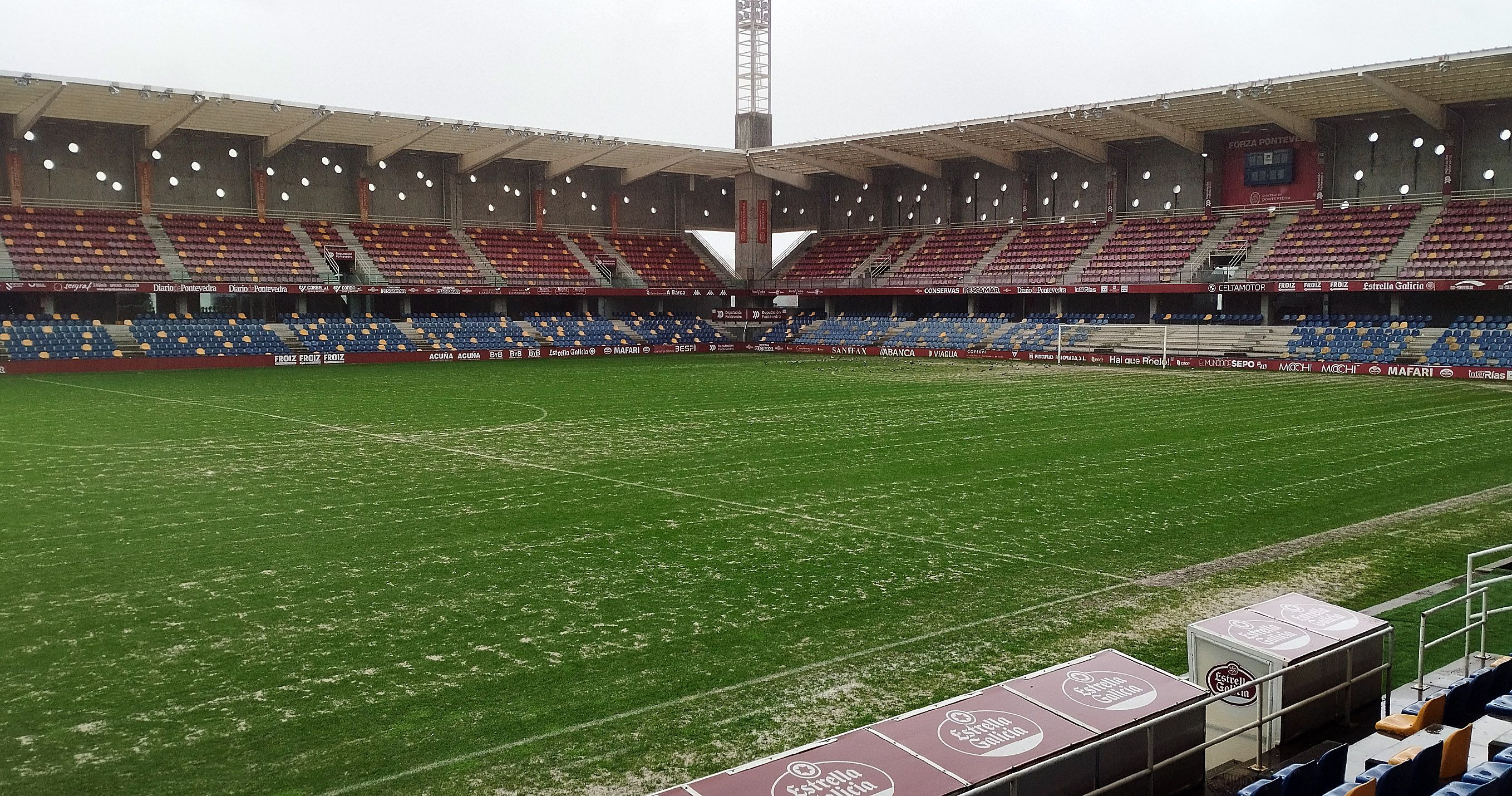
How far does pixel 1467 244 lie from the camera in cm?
3816

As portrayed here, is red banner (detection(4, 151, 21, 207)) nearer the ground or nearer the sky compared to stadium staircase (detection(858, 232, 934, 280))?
nearer the sky

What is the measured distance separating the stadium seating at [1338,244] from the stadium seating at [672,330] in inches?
1013

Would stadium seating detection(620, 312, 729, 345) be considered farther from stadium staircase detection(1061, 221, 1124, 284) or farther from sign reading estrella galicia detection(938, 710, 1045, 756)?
sign reading estrella galicia detection(938, 710, 1045, 756)

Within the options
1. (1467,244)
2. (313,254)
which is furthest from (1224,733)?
(313,254)

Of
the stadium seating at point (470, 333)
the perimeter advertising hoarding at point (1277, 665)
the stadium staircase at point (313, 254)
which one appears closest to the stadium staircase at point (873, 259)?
the stadium seating at point (470, 333)

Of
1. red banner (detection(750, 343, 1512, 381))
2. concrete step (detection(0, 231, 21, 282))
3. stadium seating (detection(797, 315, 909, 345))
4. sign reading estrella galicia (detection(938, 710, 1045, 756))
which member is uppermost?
concrete step (detection(0, 231, 21, 282))

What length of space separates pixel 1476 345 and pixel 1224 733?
35.0m

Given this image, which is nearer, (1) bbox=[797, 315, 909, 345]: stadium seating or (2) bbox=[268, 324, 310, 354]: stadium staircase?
(2) bbox=[268, 324, 310, 354]: stadium staircase

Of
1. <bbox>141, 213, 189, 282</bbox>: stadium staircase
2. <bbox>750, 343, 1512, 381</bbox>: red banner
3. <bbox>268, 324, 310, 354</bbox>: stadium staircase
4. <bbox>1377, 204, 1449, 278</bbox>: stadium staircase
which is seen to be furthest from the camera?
<bbox>268, 324, 310, 354</bbox>: stadium staircase

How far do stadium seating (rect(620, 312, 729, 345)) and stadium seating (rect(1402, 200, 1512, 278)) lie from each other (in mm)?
30721

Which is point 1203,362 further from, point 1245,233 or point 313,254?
point 313,254

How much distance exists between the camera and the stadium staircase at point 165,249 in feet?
139

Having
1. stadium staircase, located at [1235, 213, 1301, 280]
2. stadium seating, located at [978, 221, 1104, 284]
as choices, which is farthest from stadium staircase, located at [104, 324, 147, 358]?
stadium staircase, located at [1235, 213, 1301, 280]

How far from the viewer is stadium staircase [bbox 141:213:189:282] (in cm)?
4234
